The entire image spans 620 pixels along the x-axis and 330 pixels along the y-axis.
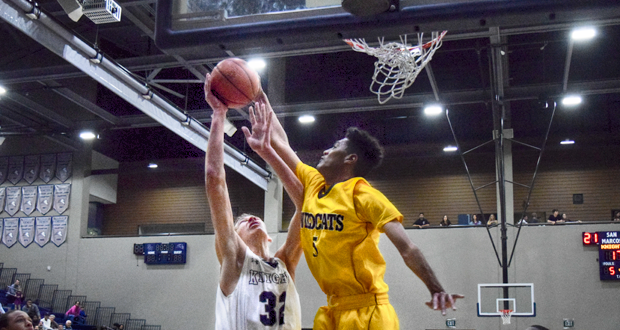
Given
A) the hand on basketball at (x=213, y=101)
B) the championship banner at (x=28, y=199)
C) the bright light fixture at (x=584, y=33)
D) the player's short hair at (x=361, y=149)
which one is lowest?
the player's short hair at (x=361, y=149)

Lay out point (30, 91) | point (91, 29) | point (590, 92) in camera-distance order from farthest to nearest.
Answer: point (30, 91) < point (91, 29) < point (590, 92)

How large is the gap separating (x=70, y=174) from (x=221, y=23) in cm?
1742

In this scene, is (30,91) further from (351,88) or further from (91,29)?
(351,88)

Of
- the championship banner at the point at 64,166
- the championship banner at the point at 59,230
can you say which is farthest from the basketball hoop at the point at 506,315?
the championship banner at the point at 64,166

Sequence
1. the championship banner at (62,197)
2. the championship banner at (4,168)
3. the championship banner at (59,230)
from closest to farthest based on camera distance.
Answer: the championship banner at (59,230)
the championship banner at (62,197)
the championship banner at (4,168)

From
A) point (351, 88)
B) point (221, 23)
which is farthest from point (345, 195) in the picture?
point (351, 88)

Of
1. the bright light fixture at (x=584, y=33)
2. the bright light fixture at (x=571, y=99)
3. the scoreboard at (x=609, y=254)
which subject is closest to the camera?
the bright light fixture at (x=584, y=33)

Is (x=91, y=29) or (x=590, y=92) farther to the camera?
(x=91, y=29)

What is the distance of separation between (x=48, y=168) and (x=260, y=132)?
60.6 feet

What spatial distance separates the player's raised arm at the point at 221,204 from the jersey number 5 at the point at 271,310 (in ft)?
0.69

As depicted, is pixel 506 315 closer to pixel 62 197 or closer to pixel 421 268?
pixel 421 268

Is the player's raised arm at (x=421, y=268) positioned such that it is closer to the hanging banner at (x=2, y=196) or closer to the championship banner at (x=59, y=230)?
the championship banner at (x=59, y=230)

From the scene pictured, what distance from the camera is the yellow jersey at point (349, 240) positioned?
3047 millimetres

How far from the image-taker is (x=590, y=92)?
577 inches
